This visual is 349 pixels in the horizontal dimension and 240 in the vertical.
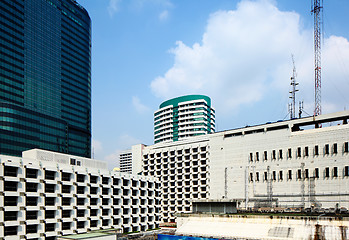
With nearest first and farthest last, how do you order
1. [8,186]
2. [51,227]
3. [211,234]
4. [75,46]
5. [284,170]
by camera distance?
[211,234], [8,186], [51,227], [284,170], [75,46]

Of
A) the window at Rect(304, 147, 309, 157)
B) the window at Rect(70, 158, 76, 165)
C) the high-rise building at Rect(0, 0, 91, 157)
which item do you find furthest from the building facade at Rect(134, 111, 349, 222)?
the high-rise building at Rect(0, 0, 91, 157)

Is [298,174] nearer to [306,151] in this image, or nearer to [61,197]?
[306,151]

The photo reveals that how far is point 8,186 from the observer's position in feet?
212

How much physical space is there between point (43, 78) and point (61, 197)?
10843 centimetres

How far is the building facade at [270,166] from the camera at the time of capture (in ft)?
295

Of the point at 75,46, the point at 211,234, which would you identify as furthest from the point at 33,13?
the point at 211,234

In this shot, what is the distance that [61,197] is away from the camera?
7431cm

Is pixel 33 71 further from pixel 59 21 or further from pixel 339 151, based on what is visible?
pixel 339 151

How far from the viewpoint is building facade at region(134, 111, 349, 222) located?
295ft

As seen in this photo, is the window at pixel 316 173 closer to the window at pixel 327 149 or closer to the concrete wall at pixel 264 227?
Answer: the window at pixel 327 149

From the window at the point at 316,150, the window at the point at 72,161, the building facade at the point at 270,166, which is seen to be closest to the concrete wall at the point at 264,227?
the building facade at the point at 270,166

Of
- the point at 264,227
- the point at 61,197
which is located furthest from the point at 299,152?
the point at 61,197

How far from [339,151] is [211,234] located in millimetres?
52853

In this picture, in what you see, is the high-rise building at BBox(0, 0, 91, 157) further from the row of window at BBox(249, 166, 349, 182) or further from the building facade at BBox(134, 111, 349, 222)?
the row of window at BBox(249, 166, 349, 182)
